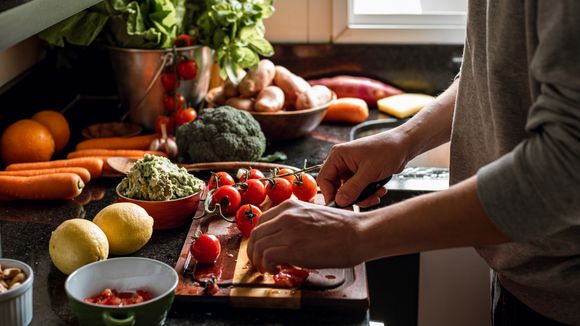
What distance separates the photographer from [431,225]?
1.05 meters

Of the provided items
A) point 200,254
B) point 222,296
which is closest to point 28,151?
point 200,254

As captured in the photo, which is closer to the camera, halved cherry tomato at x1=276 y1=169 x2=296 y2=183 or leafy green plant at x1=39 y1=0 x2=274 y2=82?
halved cherry tomato at x1=276 y1=169 x2=296 y2=183

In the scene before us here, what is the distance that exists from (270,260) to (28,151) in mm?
958

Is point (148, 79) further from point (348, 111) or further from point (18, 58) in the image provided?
point (348, 111)

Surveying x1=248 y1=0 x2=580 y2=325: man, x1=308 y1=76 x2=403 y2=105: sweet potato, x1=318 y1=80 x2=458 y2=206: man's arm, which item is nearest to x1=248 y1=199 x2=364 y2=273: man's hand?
x1=248 y1=0 x2=580 y2=325: man

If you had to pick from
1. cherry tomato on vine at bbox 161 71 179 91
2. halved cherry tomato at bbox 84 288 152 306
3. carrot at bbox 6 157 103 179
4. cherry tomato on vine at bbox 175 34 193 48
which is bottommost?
carrot at bbox 6 157 103 179

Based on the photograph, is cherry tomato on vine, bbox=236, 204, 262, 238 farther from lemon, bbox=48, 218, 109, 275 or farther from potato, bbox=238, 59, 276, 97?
→ potato, bbox=238, 59, 276, 97

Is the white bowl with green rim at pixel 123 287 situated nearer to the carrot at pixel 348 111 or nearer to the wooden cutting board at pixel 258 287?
the wooden cutting board at pixel 258 287

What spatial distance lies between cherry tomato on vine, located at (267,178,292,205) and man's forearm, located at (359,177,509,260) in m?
0.50

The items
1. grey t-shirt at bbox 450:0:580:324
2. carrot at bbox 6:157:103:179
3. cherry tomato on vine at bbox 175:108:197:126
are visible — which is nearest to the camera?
grey t-shirt at bbox 450:0:580:324

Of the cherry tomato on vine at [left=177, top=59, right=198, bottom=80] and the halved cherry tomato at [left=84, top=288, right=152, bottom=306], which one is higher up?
the cherry tomato on vine at [left=177, top=59, right=198, bottom=80]

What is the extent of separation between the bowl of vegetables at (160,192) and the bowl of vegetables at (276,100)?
1.69 feet

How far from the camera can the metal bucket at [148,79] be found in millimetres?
2043

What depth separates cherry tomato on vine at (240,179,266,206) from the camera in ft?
5.22
